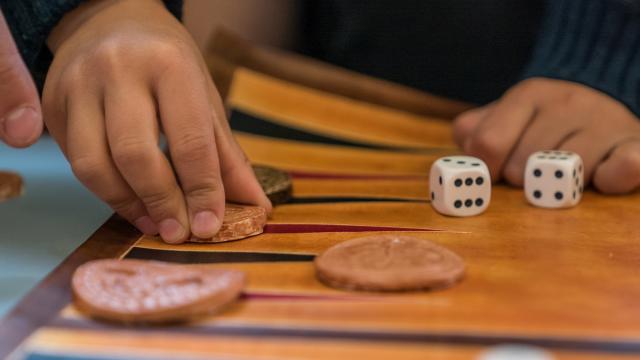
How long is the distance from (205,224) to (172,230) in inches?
1.5

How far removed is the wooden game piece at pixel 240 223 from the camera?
833 millimetres

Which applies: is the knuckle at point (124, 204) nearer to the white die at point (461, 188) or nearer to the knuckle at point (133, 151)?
the knuckle at point (133, 151)

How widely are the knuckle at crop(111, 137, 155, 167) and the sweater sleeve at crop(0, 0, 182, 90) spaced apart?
0.28m

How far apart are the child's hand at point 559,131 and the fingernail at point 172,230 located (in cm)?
45

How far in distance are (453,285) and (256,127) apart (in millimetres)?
758

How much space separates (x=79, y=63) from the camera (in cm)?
84

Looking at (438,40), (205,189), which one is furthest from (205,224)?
(438,40)

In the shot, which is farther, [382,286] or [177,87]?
[177,87]

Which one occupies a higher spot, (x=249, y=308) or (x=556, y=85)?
(x=556, y=85)

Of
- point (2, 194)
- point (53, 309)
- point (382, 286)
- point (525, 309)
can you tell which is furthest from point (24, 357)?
point (2, 194)

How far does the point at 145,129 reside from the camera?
0.80 m

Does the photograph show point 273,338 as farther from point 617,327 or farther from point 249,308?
point 617,327

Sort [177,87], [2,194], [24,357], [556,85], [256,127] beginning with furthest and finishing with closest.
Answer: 1. [256,127]
2. [556,85]
3. [2,194]
4. [177,87]
5. [24,357]

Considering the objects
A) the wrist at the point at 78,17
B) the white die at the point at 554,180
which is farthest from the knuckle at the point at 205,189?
the white die at the point at 554,180
